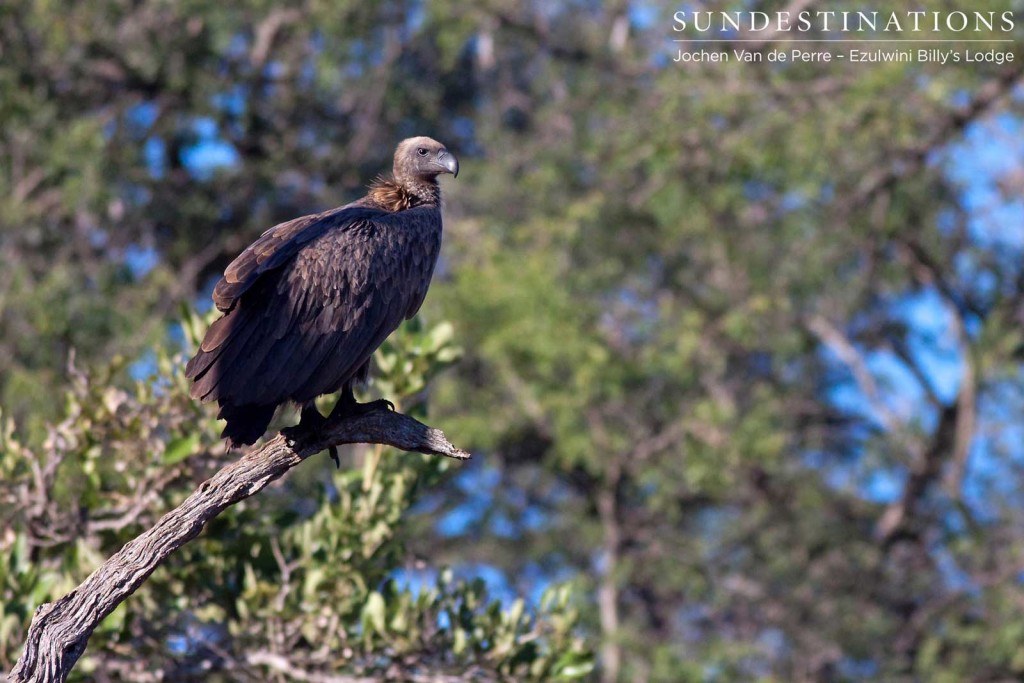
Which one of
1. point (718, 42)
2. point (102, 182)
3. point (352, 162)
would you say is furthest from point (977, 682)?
point (102, 182)

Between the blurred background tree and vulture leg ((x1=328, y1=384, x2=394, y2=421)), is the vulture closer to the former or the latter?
vulture leg ((x1=328, y1=384, x2=394, y2=421))

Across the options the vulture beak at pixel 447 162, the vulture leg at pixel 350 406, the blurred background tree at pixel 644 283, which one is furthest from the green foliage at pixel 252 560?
the blurred background tree at pixel 644 283

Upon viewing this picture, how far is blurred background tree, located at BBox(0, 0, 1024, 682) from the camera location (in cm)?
1402

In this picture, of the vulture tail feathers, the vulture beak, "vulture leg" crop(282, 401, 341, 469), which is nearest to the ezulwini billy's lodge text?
the vulture beak

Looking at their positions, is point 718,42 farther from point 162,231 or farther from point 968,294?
point 162,231

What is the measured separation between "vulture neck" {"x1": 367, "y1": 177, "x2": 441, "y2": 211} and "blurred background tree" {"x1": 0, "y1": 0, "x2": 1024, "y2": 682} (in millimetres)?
5011

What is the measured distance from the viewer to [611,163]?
16156 millimetres

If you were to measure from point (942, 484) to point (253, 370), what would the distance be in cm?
1258

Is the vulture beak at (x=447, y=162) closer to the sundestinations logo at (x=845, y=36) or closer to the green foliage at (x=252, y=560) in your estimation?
the green foliage at (x=252, y=560)

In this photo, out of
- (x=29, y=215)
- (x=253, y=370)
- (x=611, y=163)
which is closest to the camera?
(x=253, y=370)

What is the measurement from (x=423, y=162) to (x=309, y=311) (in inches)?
73.5

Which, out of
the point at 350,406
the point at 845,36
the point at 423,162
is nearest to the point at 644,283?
the point at 845,36

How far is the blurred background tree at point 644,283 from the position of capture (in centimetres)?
1402

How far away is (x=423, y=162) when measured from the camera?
7.26 metres
